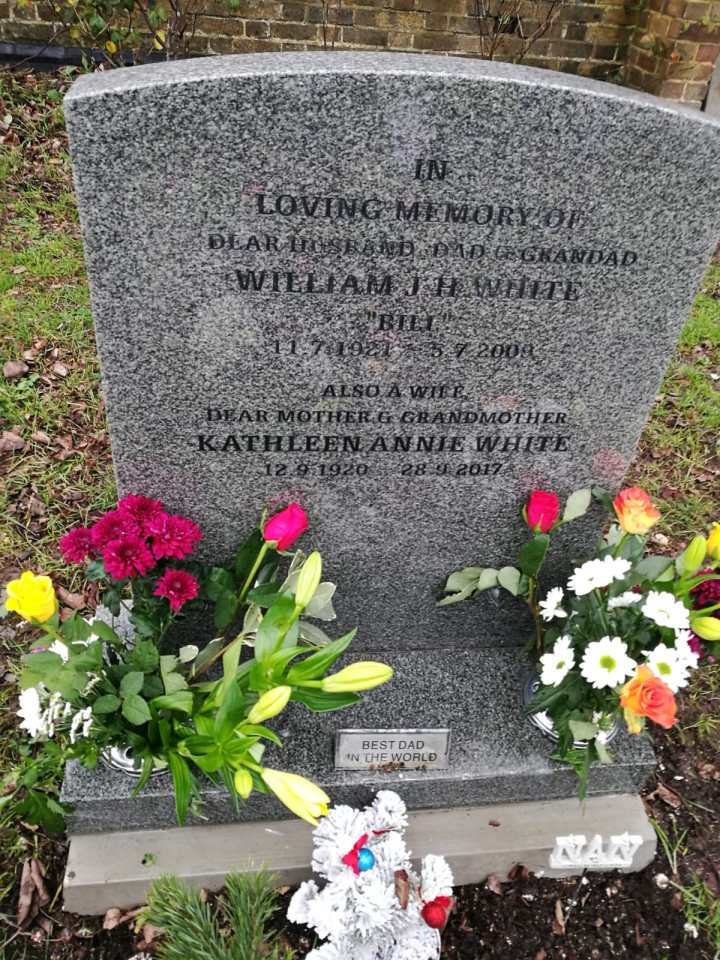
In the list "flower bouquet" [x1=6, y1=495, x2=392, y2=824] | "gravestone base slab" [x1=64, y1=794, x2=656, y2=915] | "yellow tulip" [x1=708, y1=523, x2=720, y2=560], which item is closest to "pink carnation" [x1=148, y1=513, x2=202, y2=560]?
"flower bouquet" [x1=6, y1=495, x2=392, y2=824]

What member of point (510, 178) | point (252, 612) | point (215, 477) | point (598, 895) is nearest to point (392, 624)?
point (252, 612)

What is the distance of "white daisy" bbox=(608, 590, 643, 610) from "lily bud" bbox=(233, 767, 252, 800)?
3.27 ft

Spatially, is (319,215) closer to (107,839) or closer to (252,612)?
(252,612)

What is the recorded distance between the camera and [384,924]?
179 centimetres

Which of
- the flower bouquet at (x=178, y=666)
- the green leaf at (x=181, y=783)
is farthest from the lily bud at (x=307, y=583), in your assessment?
the green leaf at (x=181, y=783)

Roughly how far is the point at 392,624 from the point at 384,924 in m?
0.85

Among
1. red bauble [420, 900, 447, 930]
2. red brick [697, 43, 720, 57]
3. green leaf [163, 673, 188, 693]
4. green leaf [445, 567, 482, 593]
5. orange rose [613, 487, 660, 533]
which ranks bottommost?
red bauble [420, 900, 447, 930]

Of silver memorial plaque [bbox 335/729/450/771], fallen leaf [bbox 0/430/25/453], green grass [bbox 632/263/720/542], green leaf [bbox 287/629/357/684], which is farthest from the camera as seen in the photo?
green grass [bbox 632/263/720/542]

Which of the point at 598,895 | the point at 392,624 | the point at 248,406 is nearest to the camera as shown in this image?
the point at 248,406

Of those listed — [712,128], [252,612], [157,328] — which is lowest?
[252,612]

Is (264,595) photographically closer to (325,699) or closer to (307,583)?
(307,583)

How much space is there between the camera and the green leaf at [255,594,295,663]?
151 cm

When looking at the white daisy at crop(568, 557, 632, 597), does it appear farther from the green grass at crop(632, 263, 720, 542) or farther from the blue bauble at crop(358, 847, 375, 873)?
the green grass at crop(632, 263, 720, 542)

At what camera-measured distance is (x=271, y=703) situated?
1.40 metres
